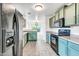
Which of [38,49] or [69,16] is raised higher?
[69,16]

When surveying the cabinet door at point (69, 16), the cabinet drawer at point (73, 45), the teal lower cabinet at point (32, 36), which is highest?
the cabinet door at point (69, 16)

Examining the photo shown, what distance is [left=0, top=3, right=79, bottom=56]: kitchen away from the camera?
1711 millimetres

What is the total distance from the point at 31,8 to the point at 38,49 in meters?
0.62

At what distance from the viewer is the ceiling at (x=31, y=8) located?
5.57 feet

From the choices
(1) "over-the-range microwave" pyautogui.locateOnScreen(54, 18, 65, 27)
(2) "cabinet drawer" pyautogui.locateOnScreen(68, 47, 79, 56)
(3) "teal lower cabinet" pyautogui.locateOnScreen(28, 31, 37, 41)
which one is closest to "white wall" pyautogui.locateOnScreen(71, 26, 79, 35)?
(1) "over-the-range microwave" pyautogui.locateOnScreen(54, 18, 65, 27)

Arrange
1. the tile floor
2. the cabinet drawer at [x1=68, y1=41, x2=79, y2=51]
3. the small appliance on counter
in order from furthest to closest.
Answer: the small appliance on counter → the tile floor → the cabinet drawer at [x1=68, y1=41, x2=79, y2=51]

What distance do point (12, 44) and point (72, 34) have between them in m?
1.08

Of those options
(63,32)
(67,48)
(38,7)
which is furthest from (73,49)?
(38,7)

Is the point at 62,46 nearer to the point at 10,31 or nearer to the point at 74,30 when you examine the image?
the point at 74,30

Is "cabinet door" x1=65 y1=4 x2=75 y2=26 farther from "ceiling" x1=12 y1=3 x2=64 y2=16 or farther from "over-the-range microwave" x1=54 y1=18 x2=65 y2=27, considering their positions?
"ceiling" x1=12 y1=3 x2=64 y2=16

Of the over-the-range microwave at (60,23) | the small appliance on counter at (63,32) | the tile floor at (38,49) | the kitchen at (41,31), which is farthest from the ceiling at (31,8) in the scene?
the tile floor at (38,49)

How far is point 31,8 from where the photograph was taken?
173cm

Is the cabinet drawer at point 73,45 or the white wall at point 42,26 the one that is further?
the white wall at point 42,26

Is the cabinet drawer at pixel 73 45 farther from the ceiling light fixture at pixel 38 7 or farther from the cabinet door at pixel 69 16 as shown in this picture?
the ceiling light fixture at pixel 38 7
